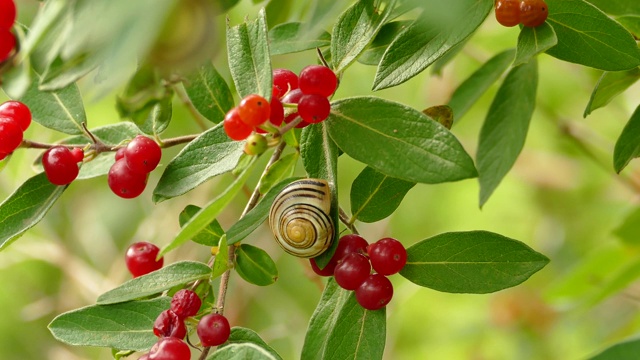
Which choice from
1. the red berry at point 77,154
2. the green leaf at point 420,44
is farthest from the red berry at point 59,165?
the green leaf at point 420,44

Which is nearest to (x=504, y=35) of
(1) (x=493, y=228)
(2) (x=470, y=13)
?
(1) (x=493, y=228)

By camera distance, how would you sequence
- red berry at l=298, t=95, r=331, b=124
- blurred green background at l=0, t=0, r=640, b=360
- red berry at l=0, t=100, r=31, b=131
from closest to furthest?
red berry at l=298, t=95, r=331, b=124
red berry at l=0, t=100, r=31, b=131
blurred green background at l=0, t=0, r=640, b=360

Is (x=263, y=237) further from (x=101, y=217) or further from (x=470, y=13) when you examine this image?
(x=470, y=13)

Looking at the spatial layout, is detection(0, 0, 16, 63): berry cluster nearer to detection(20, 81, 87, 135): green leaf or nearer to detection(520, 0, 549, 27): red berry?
detection(20, 81, 87, 135): green leaf

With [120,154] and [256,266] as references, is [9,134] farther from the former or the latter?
[256,266]

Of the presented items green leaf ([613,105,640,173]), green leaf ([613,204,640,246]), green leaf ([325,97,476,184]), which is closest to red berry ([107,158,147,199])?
green leaf ([325,97,476,184])
